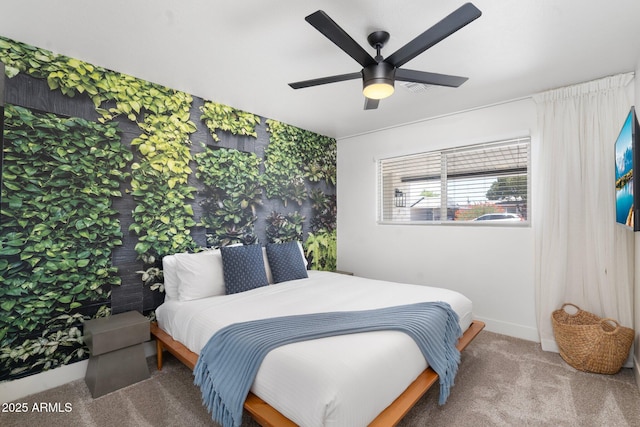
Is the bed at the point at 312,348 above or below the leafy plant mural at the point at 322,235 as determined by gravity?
below

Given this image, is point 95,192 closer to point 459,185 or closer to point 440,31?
point 440,31

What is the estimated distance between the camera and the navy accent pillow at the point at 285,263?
335cm

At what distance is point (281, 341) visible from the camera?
68.1 inches

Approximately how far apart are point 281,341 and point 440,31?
1912 millimetres

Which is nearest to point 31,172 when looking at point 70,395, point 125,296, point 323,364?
point 125,296

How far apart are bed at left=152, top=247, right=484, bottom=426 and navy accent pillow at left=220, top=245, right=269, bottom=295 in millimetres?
66

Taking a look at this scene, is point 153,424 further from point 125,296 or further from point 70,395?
point 125,296

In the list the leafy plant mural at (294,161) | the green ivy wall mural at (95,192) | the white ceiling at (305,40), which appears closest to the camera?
the white ceiling at (305,40)

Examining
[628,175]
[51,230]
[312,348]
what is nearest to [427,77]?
[628,175]

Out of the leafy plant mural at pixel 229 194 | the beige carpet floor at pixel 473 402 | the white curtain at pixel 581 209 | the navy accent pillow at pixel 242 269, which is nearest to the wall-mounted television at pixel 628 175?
the white curtain at pixel 581 209

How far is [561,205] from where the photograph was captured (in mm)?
2920

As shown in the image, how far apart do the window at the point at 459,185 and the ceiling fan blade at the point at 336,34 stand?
2.28 meters

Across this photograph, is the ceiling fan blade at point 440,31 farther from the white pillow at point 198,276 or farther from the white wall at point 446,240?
the white pillow at point 198,276

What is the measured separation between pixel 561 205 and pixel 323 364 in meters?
2.82
